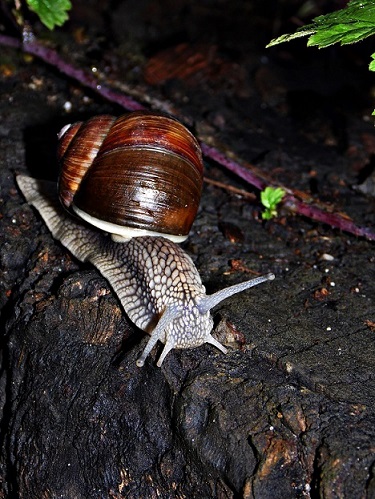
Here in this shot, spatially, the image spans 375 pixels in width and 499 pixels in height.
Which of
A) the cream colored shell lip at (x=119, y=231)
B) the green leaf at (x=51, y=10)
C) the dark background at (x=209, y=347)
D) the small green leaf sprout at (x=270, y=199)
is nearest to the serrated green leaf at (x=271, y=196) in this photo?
the small green leaf sprout at (x=270, y=199)

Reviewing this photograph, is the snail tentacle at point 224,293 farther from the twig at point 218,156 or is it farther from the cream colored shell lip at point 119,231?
the twig at point 218,156

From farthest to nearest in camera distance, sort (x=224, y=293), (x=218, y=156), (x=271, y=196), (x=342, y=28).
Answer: (x=218, y=156), (x=271, y=196), (x=224, y=293), (x=342, y=28)

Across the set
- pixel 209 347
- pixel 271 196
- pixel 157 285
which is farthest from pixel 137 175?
pixel 271 196

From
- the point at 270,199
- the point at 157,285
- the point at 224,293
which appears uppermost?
the point at 157,285

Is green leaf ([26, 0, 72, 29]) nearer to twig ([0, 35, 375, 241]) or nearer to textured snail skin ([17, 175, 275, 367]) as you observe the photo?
twig ([0, 35, 375, 241])

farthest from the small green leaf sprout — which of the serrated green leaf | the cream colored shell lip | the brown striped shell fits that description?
the cream colored shell lip

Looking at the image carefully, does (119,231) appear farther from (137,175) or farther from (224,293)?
(224,293)
